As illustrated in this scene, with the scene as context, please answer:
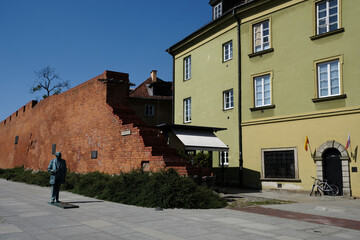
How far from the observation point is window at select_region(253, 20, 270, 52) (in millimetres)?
19553

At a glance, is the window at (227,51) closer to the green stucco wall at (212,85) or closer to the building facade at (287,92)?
the building facade at (287,92)

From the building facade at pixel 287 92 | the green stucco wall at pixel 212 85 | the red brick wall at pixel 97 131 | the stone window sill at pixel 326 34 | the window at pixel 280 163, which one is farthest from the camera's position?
the green stucco wall at pixel 212 85

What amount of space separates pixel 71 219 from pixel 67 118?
39.2ft

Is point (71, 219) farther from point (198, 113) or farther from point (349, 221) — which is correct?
point (198, 113)

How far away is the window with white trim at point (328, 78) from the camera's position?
16328 mm

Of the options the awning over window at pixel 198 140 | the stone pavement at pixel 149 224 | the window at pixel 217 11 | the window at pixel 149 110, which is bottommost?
the stone pavement at pixel 149 224

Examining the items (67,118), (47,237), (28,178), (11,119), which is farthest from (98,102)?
→ (11,119)

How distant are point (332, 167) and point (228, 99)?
7835mm

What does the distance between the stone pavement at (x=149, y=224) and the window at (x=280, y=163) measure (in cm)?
711

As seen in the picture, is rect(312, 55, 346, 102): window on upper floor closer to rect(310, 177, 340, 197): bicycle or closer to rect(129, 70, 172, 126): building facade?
rect(310, 177, 340, 197): bicycle

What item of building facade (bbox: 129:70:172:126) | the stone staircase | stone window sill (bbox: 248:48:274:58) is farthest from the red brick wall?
building facade (bbox: 129:70:172:126)

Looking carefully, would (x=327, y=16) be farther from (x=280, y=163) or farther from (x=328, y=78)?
(x=280, y=163)

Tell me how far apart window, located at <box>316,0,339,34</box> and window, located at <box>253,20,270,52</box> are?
9.47ft

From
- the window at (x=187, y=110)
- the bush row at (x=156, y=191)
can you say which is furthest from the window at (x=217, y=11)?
the bush row at (x=156, y=191)
